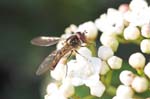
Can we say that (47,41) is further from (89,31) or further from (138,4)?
(138,4)

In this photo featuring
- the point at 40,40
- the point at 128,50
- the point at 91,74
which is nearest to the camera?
the point at 91,74

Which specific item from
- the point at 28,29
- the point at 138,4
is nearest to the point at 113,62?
the point at 138,4

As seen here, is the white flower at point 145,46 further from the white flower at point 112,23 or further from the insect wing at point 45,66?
the insect wing at point 45,66

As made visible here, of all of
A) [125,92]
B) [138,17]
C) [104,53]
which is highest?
[138,17]

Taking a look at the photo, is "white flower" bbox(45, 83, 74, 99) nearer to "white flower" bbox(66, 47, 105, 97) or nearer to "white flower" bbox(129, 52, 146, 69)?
"white flower" bbox(66, 47, 105, 97)

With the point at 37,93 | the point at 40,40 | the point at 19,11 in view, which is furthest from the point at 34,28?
the point at 40,40

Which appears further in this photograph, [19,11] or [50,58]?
[19,11]

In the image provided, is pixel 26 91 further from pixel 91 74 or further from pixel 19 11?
pixel 91 74

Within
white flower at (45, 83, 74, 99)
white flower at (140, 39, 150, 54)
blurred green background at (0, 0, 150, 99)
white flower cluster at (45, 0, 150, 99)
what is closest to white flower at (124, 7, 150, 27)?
white flower cluster at (45, 0, 150, 99)
